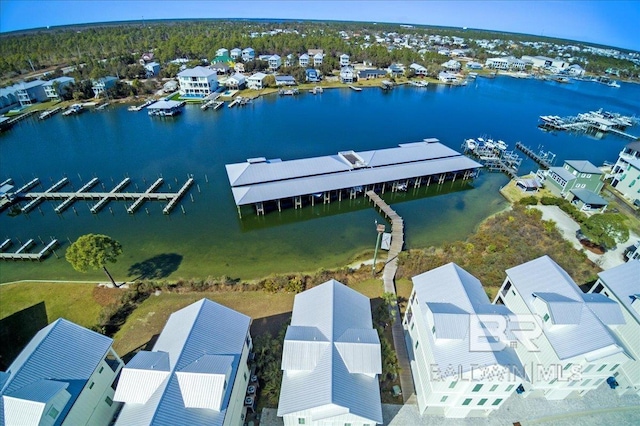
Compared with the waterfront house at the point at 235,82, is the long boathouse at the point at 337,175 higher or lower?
lower

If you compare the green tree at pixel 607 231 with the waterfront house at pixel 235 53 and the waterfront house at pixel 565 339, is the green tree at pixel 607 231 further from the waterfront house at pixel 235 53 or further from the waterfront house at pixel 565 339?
the waterfront house at pixel 235 53

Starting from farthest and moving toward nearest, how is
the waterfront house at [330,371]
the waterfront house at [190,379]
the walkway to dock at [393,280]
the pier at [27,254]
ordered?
the pier at [27,254], the walkway to dock at [393,280], the waterfront house at [330,371], the waterfront house at [190,379]

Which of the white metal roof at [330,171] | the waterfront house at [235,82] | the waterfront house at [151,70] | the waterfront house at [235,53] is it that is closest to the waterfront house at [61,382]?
the white metal roof at [330,171]

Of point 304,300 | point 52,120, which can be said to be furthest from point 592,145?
point 52,120

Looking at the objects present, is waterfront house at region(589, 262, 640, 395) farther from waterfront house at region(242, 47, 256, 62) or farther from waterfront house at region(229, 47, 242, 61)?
waterfront house at region(229, 47, 242, 61)

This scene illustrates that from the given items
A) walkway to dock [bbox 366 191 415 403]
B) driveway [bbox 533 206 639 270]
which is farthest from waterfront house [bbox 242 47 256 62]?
driveway [bbox 533 206 639 270]

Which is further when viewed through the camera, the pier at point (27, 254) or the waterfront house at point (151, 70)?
the waterfront house at point (151, 70)
